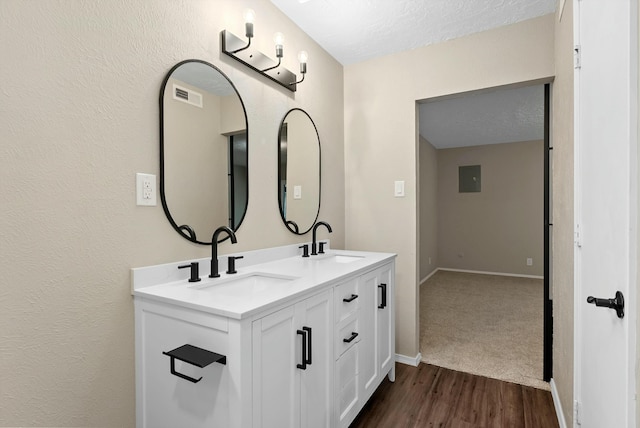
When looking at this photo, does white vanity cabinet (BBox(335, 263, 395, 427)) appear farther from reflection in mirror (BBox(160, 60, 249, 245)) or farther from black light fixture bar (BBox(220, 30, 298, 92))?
black light fixture bar (BBox(220, 30, 298, 92))

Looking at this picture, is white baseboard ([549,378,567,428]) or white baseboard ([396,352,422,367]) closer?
white baseboard ([549,378,567,428])

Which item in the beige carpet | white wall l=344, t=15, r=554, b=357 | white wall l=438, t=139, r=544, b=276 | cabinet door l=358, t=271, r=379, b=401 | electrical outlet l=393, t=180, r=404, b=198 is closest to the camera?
cabinet door l=358, t=271, r=379, b=401

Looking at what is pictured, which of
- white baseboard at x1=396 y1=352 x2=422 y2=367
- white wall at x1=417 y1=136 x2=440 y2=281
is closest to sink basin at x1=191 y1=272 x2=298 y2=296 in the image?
white baseboard at x1=396 y1=352 x2=422 y2=367

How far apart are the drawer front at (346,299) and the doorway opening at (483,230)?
1.26 meters

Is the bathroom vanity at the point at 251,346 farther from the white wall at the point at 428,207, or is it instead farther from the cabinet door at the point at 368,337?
the white wall at the point at 428,207

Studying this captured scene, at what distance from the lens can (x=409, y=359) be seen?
2.43m

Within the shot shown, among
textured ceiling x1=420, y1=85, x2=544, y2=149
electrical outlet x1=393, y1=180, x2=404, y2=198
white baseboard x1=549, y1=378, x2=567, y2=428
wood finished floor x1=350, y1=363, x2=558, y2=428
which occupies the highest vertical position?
textured ceiling x1=420, y1=85, x2=544, y2=149

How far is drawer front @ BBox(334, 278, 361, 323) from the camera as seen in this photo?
1488mm

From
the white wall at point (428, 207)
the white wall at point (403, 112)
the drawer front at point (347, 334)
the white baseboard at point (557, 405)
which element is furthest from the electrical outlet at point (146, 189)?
the white wall at point (428, 207)

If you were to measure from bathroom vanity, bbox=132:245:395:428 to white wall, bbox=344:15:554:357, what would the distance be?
87 cm

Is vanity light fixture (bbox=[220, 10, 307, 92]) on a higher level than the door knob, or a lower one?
higher

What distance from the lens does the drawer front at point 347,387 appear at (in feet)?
4.91

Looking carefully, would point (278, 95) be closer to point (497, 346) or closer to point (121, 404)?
point (121, 404)

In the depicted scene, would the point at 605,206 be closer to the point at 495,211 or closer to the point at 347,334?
the point at 347,334
